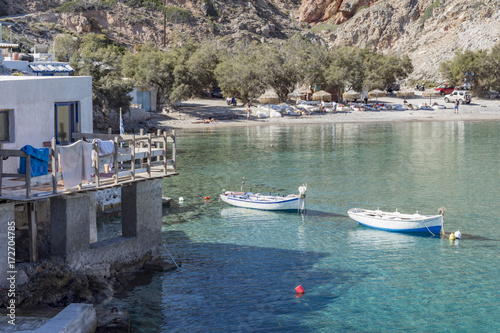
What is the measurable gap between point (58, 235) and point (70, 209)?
0.84m

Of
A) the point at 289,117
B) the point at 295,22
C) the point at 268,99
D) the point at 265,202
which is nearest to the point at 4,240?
the point at 265,202

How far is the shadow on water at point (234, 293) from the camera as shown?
57.4 feet

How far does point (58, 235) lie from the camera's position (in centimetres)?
1752

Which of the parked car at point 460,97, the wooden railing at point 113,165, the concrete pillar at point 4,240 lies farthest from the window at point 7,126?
the parked car at point 460,97

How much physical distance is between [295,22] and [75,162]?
6408 inches

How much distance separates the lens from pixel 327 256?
23781 mm

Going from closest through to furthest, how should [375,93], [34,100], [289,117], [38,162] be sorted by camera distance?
[38,162] < [34,100] < [289,117] < [375,93]

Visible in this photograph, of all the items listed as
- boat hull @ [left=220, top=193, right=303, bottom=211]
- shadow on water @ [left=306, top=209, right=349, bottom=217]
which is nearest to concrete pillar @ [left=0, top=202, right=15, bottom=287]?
boat hull @ [left=220, top=193, right=303, bottom=211]

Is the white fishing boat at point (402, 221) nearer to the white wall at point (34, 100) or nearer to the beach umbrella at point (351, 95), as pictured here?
the white wall at point (34, 100)

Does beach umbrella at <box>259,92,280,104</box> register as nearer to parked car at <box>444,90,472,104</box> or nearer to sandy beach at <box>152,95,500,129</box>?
sandy beach at <box>152,95,500,129</box>

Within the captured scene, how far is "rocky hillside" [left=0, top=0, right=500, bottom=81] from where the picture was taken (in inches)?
4689

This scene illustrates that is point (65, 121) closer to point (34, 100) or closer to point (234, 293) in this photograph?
point (34, 100)

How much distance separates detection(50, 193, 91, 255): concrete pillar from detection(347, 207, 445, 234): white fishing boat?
1433 centimetres

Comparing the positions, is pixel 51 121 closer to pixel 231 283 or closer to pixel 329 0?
pixel 231 283
